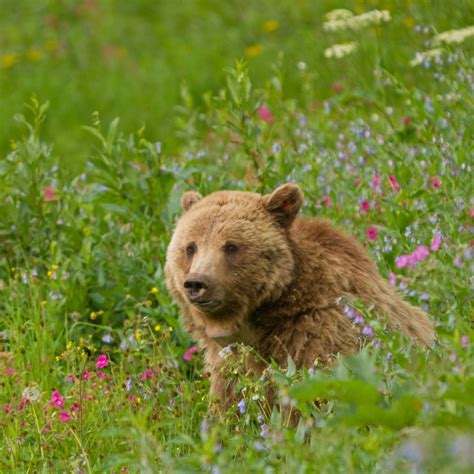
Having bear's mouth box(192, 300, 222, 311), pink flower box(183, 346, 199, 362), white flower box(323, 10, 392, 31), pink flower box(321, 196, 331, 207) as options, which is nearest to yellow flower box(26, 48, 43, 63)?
white flower box(323, 10, 392, 31)

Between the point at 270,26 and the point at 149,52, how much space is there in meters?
1.64

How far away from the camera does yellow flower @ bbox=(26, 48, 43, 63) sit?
517 inches

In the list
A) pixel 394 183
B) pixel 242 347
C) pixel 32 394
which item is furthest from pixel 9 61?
pixel 242 347

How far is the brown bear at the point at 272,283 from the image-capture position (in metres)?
4.69

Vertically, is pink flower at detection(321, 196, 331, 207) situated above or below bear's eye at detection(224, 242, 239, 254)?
below

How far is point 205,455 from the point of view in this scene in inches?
108

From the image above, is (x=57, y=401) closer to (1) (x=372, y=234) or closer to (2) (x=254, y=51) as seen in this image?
(1) (x=372, y=234)

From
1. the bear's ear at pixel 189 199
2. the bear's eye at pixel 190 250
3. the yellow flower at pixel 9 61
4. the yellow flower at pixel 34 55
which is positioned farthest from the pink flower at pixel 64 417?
the yellow flower at pixel 34 55

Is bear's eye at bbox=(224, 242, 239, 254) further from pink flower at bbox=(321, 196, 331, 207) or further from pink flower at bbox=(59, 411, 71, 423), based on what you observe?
pink flower at bbox=(321, 196, 331, 207)

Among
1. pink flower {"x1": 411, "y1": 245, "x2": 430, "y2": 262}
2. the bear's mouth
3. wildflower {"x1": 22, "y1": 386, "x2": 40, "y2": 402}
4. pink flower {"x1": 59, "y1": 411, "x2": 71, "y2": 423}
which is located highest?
pink flower {"x1": 411, "y1": 245, "x2": 430, "y2": 262}

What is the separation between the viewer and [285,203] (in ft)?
16.4

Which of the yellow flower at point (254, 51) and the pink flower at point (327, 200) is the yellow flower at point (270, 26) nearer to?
the yellow flower at point (254, 51)

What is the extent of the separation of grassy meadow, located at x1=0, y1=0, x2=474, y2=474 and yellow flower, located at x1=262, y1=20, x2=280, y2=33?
2494 mm

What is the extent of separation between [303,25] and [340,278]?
7.80m
